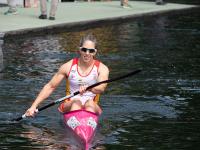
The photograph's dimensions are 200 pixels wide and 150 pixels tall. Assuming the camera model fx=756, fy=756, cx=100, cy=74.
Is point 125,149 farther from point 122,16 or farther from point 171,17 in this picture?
point 171,17

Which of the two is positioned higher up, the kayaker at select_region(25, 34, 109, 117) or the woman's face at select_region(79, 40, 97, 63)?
the woman's face at select_region(79, 40, 97, 63)

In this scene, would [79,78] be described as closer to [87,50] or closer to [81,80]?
[81,80]

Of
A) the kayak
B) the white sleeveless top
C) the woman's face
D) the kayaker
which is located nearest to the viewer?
the kayak

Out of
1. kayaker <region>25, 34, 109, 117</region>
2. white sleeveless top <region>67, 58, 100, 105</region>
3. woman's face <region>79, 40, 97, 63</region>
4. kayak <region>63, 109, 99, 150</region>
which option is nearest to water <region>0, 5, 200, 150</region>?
kayak <region>63, 109, 99, 150</region>

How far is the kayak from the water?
0.15m

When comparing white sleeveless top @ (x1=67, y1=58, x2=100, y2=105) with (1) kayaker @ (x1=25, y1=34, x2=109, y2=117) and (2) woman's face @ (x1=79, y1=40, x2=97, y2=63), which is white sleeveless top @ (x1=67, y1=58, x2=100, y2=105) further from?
(2) woman's face @ (x1=79, y1=40, x2=97, y2=63)

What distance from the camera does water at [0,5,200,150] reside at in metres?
9.82

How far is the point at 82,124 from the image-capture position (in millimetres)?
9617

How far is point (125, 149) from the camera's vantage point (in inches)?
363

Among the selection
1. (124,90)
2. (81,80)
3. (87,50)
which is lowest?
(124,90)

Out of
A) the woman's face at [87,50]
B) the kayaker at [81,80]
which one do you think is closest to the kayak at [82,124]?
the kayaker at [81,80]

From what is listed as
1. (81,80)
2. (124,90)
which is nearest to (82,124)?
(81,80)

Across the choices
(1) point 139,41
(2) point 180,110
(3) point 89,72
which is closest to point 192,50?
(1) point 139,41

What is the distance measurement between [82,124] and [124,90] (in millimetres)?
3962
